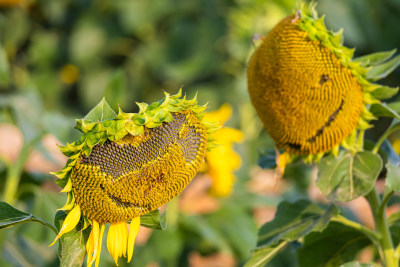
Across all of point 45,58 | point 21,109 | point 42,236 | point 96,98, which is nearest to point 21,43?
point 45,58

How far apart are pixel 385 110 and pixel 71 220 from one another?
1.20ft

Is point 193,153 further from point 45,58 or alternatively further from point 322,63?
point 45,58

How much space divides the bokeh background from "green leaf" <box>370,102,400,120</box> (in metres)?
0.72

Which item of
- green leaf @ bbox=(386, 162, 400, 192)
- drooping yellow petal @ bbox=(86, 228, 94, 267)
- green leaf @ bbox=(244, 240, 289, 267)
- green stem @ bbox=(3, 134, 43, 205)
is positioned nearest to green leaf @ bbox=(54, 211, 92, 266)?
drooping yellow petal @ bbox=(86, 228, 94, 267)

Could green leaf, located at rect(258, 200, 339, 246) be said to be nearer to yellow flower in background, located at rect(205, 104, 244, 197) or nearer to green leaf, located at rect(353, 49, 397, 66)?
green leaf, located at rect(353, 49, 397, 66)

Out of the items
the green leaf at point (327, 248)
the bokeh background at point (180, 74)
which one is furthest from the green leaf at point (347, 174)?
the bokeh background at point (180, 74)

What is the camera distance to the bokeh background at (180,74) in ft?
5.52

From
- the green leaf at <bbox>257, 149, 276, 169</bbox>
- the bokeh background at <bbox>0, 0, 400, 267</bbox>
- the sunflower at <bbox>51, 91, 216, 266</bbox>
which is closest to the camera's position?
the sunflower at <bbox>51, 91, 216, 266</bbox>

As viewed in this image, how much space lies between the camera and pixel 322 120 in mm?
752

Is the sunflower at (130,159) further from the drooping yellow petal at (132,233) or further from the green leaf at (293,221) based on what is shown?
the green leaf at (293,221)

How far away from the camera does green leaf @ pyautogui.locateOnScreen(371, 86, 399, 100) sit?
75 centimetres

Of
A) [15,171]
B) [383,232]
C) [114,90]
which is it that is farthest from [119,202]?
[15,171]

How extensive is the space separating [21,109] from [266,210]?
104 centimetres

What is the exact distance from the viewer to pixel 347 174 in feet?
2.49
